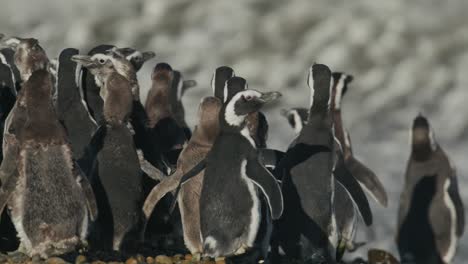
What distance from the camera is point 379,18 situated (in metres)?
27.5

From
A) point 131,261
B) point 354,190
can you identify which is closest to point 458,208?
point 354,190

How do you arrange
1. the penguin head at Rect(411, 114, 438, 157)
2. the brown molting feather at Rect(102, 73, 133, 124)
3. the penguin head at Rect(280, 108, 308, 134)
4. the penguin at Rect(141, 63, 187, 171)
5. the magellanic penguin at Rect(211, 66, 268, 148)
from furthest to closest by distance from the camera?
the penguin head at Rect(280, 108, 308, 134)
the magellanic penguin at Rect(211, 66, 268, 148)
the penguin at Rect(141, 63, 187, 171)
the penguin head at Rect(411, 114, 438, 157)
the brown molting feather at Rect(102, 73, 133, 124)

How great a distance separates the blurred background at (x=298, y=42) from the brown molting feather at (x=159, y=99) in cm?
641

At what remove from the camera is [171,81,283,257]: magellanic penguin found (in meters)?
9.55

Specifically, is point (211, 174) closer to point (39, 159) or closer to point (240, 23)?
point (39, 159)

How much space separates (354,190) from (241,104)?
1.20 metres

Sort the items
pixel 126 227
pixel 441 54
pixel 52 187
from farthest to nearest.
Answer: pixel 441 54
pixel 126 227
pixel 52 187

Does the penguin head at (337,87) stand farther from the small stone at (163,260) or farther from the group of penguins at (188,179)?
the small stone at (163,260)

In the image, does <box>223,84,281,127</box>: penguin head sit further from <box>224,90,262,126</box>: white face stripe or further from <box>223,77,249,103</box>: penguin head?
<box>223,77,249,103</box>: penguin head

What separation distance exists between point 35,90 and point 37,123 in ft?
0.67

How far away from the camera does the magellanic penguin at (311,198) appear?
10219 mm

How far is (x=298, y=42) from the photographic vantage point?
27109 millimetres

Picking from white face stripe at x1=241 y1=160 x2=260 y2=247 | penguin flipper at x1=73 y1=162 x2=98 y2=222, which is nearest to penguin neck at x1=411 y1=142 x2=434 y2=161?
white face stripe at x1=241 y1=160 x2=260 y2=247

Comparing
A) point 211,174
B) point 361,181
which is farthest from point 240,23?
point 211,174
